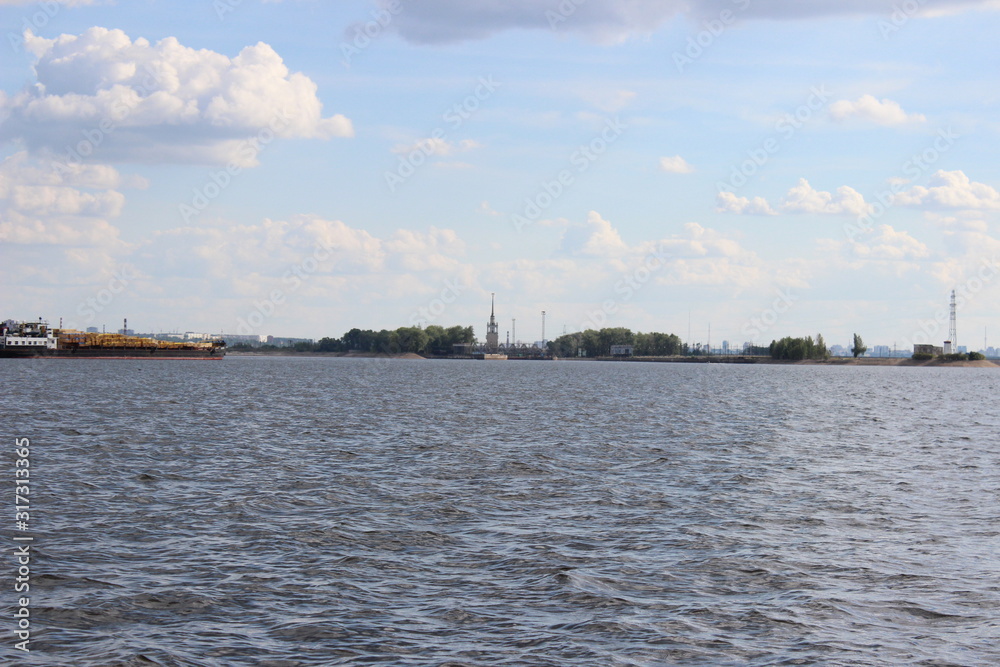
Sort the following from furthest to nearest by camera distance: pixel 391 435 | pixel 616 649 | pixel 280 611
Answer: pixel 391 435
pixel 280 611
pixel 616 649

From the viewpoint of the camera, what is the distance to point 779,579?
21688 millimetres

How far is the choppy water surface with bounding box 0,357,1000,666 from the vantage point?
56.2ft

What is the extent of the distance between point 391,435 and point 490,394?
181ft

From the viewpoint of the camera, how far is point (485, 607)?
19.2m

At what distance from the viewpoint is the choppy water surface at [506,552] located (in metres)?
17.1

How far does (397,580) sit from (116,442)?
107 ft

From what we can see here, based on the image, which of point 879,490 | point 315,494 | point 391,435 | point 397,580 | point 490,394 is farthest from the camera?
point 490,394

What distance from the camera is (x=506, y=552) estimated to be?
24.0m

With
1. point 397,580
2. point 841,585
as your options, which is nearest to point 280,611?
point 397,580

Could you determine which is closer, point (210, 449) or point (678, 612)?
point (678, 612)

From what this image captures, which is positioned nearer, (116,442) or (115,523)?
(115,523)

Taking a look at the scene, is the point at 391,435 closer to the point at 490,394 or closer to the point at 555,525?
the point at 555,525

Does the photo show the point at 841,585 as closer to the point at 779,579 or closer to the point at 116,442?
the point at 779,579

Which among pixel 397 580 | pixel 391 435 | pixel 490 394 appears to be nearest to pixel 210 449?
pixel 391 435
